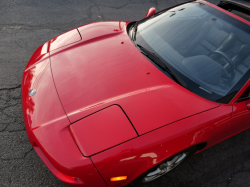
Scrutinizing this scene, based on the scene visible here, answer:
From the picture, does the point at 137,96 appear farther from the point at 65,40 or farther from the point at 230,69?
the point at 65,40

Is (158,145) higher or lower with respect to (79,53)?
lower

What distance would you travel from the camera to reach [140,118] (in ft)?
5.18

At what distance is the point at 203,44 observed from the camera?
2.09m

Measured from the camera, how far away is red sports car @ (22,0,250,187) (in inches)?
58.0

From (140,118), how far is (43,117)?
82 cm

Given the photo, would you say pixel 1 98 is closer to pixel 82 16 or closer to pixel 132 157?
pixel 132 157

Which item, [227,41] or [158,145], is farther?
[227,41]

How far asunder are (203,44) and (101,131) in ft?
4.75

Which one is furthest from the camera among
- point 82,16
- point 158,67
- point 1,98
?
point 82,16

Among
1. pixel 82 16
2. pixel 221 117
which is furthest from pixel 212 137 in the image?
pixel 82 16

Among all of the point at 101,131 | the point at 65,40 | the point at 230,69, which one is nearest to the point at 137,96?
the point at 101,131

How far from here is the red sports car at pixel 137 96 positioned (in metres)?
1.47

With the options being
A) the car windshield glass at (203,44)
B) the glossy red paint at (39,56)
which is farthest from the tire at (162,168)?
the glossy red paint at (39,56)

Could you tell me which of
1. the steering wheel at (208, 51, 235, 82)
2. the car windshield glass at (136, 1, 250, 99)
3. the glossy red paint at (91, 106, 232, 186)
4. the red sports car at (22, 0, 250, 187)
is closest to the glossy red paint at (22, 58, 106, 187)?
the red sports car at (22, 0, 250, 187)
